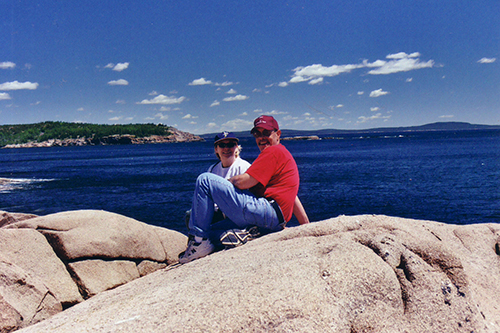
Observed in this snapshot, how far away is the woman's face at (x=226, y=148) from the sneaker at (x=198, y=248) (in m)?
1.67

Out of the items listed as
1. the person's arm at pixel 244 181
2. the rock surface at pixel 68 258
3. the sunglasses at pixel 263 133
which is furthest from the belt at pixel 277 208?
the rock surface at pixel 68 258

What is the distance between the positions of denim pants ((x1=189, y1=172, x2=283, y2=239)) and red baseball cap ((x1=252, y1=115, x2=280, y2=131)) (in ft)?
3.57

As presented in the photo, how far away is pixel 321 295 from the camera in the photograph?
Answer: 3.43 meters

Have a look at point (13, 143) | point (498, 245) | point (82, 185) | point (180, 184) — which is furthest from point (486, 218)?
point (13, 143)

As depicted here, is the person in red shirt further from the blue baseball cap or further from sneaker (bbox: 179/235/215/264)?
the blue baseball cap

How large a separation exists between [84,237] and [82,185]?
118 ft

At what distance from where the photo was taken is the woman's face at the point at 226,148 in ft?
20.9

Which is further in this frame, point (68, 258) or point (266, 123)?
point (68, 258)

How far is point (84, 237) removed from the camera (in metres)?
6.79

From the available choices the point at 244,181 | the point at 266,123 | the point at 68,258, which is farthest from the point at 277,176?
the point at 68,258

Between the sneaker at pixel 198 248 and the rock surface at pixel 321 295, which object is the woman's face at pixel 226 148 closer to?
the sneaker at pixel 198 248

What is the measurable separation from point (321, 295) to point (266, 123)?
9.75 ft

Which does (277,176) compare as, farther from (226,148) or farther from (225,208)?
(226,148)

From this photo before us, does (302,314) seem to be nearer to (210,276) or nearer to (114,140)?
(210,276)
